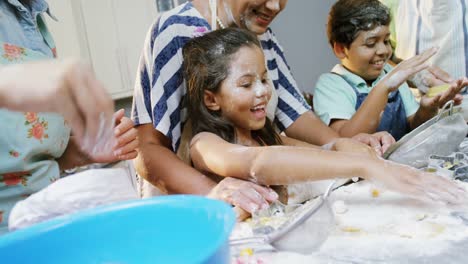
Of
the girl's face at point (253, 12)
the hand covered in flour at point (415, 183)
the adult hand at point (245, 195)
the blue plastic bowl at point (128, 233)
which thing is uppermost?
the girl's face at point (253, 12)

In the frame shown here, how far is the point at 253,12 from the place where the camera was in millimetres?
1014

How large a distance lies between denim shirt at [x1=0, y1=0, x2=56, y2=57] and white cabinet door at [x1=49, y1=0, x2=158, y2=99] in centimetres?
120

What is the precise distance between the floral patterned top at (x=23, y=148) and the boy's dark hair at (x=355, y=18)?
3.31 feet

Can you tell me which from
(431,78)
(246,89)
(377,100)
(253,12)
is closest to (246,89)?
(246,89)

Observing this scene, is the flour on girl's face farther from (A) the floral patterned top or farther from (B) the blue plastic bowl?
(B) the blue plastic bowl

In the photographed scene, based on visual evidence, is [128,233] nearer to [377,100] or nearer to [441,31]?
[377,100]

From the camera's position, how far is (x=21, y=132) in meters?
0.76

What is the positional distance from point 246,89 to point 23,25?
50 centimetres

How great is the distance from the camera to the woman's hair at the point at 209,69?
3.16 ft

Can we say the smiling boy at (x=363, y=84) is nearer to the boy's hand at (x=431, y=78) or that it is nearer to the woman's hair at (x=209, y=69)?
the boy's hand at (x=431, y=78)

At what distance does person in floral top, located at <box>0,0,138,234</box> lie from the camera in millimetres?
395

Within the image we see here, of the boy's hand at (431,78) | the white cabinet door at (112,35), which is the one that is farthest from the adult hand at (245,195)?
the white cabinet door at (112,35)

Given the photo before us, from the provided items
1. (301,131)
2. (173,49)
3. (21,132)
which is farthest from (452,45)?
(21,132)

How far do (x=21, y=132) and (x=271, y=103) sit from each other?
0.63 m
